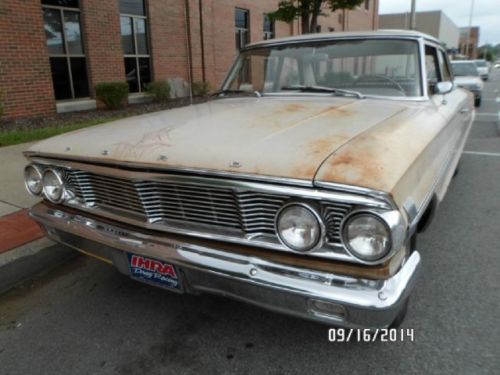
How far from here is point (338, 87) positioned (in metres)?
3.43

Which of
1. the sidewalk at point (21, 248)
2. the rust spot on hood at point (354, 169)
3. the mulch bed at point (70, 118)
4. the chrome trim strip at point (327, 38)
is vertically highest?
the chrome trim strip at point (327, 38)

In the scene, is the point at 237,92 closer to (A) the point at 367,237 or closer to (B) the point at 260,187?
(B) the point at 260,187

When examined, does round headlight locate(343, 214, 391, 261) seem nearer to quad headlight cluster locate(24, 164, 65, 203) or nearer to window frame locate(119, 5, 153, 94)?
quad headlight cluster locate(24, 164, 65, 203)

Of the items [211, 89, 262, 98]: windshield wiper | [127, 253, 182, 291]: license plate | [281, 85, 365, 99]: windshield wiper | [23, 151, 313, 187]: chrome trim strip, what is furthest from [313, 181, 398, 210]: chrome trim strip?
[211, 89, 262, 98]: windshield wiper

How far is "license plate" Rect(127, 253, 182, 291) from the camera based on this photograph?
2168 mm

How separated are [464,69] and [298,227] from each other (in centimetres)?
1508

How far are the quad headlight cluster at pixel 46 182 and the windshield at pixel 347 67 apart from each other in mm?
1841

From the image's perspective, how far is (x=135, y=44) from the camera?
11359mm

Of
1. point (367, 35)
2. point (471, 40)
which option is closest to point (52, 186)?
point (367, 35)

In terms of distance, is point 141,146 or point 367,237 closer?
point 367,237

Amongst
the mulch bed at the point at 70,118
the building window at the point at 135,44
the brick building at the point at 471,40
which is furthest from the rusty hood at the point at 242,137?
the brick building at the point at 471,40

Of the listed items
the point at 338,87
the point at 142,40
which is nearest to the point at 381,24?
the point at 142,40

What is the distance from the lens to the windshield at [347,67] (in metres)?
3.27

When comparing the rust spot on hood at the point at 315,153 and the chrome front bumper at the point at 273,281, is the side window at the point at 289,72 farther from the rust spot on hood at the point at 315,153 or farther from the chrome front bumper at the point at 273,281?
the chrome front bumper at the point at 273,281
